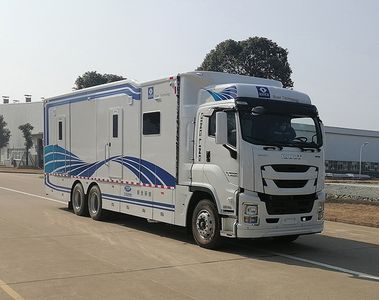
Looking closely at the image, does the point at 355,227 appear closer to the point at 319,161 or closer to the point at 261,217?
the point at 319,161

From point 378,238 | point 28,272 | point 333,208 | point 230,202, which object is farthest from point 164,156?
point 333,208

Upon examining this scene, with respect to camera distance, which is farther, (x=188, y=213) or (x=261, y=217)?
(x=188, y=213)

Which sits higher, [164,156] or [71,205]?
[164,156]

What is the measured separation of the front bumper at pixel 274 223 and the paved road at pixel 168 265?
46 cm

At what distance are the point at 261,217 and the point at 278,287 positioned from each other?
7.81ft

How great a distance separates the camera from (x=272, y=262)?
9398 millimetres

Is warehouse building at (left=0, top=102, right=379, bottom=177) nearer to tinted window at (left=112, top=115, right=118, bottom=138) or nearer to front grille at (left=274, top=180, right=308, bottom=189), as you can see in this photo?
tinted window at (left=112, top=115, right=118, bottom=138)

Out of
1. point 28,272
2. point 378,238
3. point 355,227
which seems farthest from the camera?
point 355,227

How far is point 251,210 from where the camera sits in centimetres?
969

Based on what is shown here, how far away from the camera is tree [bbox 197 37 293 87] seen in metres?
37.8

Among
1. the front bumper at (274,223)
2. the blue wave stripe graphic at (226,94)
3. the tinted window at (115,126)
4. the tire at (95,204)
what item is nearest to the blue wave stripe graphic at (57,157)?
the tire at (95,204)

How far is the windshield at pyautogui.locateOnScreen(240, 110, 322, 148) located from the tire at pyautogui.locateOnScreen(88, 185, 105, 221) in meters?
6.05

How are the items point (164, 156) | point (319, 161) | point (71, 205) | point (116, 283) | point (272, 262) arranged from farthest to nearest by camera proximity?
1. point (71, 205)
2. point (164, 156)
3. point (319, 161)
4. point (272, 262)
5. point (116, 283)

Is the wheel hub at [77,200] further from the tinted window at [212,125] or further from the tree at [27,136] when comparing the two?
the tree at [27,136]
